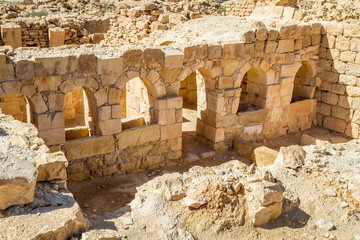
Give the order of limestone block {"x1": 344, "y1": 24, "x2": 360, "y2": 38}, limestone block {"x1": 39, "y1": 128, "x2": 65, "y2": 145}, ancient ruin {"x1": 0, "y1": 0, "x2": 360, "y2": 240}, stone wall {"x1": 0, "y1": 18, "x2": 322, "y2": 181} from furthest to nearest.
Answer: limestone block {"x1": 344, "y1": 24, "x2": 360, "y2": 38} < limestone block {"x1": 39, "y1": 128, "x2": 65, "y2": 145} < stone wall {"x1": 0, "y1": 18, "x2": 322, "y2": 181} < ancient ruin {"x1": 0, "y1": 0, "x2": 360, "y2": 240}

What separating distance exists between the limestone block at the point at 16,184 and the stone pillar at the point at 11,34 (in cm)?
875

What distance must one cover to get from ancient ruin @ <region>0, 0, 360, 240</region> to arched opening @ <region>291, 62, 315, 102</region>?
46 mm

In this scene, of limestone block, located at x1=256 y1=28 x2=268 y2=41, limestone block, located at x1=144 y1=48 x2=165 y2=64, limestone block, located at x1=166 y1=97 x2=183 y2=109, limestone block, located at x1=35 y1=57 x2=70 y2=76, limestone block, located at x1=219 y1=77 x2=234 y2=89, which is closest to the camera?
limestone block, located at x1=35 y1=57 x2=70 y2=76

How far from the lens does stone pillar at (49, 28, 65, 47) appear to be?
40.7 feet

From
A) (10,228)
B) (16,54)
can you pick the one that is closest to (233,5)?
(16,54)

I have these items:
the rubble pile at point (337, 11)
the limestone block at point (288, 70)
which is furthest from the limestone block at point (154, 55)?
the rubble pile at point (337, 11)

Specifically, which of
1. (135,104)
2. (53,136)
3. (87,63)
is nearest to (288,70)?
(135,104)

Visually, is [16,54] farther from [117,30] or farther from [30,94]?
[117,30]

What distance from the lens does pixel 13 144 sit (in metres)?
4.87

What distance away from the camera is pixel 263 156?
9133mm

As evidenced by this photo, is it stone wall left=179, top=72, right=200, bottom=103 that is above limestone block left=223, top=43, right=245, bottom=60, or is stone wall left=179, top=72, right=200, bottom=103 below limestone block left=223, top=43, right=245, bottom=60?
below

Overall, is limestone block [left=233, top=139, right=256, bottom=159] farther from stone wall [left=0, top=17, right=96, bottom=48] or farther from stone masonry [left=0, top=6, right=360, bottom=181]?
stone wall [left=0, top=17, right=96, bottom=48]

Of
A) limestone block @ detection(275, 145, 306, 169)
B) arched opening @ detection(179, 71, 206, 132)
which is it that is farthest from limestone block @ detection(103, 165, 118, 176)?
limestone block @ detection(275, 145, 306, 169)

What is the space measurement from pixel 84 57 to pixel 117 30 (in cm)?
623
